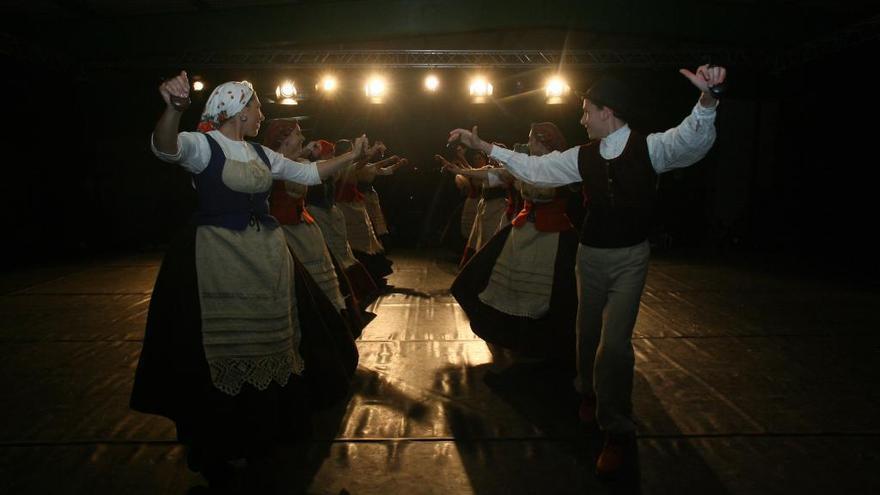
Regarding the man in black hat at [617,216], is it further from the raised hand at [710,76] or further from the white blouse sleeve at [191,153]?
the white blouse sleeve at [191,153]

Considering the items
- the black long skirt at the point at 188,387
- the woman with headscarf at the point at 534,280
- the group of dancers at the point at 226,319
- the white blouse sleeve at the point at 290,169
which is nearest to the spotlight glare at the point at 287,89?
the woman with headscarf at the point at 534,280

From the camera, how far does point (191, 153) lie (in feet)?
6.77

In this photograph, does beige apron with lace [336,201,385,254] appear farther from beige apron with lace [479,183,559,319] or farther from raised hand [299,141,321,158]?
beige apron with lace [479,183,559,319]

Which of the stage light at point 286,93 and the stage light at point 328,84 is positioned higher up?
the stage light at point 328,84

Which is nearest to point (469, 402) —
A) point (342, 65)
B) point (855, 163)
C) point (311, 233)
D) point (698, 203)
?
point (311, 233)

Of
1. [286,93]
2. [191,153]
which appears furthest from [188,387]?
[286,93]

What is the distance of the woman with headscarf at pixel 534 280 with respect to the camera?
3.32 meters

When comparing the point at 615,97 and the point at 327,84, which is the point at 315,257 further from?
the point at 327,84

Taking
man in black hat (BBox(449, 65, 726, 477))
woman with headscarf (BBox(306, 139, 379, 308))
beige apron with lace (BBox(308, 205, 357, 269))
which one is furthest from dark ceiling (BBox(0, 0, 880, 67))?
man in black hat (BBox(449, 65, 726, 477))

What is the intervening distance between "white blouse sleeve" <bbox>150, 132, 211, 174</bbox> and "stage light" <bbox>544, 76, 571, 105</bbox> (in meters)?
7.46

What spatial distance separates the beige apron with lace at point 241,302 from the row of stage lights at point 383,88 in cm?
730

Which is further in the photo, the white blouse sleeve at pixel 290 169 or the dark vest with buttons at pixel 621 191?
the white blouse sleeve at pixel 290 169

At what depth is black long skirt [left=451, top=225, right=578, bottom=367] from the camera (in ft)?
10.9

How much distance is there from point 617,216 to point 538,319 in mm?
1163
